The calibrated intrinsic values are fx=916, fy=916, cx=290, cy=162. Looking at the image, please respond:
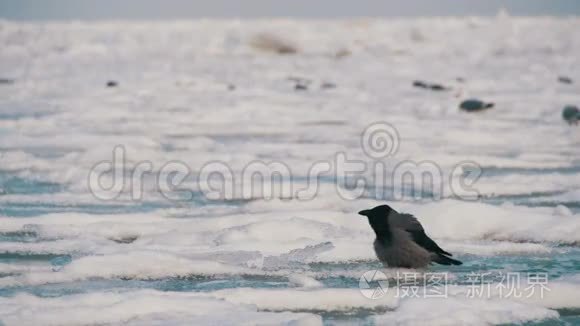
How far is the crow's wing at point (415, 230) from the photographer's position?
13.8 ft

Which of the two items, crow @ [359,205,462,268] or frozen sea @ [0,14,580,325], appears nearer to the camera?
frozen sea @ [0,14,580,325]

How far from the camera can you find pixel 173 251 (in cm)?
465

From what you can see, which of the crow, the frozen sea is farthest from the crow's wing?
the frozen sea

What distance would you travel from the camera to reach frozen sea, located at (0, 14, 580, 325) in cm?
375

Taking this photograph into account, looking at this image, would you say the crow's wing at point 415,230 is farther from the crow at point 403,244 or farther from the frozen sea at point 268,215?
the frozen sea at point 268,215

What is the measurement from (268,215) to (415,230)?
4.66 ft

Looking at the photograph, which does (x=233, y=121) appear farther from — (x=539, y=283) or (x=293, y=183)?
(x=539, y=283)

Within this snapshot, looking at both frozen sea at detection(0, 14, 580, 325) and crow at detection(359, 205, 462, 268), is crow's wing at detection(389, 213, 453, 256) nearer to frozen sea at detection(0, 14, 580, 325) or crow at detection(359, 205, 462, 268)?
crow at detection(359, 205, 462, 268)

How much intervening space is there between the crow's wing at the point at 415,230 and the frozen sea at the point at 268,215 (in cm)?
14

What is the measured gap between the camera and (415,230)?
13.9 feet

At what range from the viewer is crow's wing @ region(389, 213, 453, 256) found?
4215mm

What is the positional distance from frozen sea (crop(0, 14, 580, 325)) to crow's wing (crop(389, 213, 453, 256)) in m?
0.14

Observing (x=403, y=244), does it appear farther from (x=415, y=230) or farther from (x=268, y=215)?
(x=268, y=215)

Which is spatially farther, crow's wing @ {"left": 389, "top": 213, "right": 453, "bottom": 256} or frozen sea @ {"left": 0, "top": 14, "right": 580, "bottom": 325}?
crow's wing @ {"left": 389, "top": 213, "right": 453, "bottom": 256}
